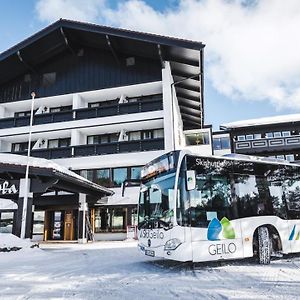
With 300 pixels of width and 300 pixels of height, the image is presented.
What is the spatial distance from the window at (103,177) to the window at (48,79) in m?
9.29

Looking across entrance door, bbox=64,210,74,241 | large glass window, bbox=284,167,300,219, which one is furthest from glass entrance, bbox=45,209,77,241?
large glass window, bbox=284,167,300,219

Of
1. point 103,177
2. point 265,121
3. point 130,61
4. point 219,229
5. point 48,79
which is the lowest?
point 219,229

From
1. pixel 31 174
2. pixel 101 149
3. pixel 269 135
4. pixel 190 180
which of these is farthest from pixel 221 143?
pixel 190 180

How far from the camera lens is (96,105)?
2811 cm

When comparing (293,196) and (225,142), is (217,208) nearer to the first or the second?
(293,196)

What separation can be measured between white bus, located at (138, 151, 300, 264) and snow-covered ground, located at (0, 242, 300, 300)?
529mm

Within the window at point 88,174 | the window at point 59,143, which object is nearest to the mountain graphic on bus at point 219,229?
the window at point 88,174

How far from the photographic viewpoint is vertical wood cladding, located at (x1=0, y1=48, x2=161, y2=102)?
26191 millimetres

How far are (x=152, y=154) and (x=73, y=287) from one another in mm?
17412

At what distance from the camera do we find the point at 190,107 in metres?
31.6

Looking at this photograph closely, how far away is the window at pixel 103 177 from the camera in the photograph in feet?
82.3

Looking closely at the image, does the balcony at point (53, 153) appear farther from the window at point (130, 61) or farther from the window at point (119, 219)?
the window at point (130, 61)

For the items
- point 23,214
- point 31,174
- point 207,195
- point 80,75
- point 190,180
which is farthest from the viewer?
Result: point 80,75

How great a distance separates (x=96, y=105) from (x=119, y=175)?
6.87 m
